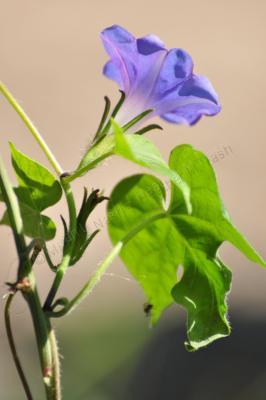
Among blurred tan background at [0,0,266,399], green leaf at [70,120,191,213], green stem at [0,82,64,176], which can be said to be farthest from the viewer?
blurred tan background at [0,0,266,399]

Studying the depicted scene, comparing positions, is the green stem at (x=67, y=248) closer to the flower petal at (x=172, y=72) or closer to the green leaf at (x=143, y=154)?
the green leaf at (x=143, y=154)

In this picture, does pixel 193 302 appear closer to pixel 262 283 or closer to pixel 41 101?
pixel 262 283

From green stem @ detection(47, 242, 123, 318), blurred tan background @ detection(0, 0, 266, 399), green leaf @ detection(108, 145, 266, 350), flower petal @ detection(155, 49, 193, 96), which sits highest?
flower petal @ detection(155, 49, 193, 96)

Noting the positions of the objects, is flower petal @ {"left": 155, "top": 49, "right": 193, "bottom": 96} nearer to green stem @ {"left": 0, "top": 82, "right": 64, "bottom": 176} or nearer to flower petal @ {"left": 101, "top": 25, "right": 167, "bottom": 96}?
flower petal @ {"left": 101, "top": 25, "right": 167, "bottom": 96}

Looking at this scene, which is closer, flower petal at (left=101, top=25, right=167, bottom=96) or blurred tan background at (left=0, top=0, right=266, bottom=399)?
flower petal at (left=101, top=25, right=167, bottom=96)

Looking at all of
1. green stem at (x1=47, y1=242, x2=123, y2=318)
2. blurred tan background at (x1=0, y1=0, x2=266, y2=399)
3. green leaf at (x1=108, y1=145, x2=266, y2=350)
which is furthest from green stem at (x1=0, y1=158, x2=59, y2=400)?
blurred tan background at (x1=0, y1=0, x2=266, y2=399)

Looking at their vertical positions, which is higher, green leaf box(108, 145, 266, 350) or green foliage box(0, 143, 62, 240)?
green foliage box(0, 143, 62, 240)

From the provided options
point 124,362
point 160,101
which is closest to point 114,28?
point 160,101

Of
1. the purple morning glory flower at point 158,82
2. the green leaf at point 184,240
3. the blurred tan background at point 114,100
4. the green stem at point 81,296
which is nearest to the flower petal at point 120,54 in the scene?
the purple morning glory flower at point 158,82
